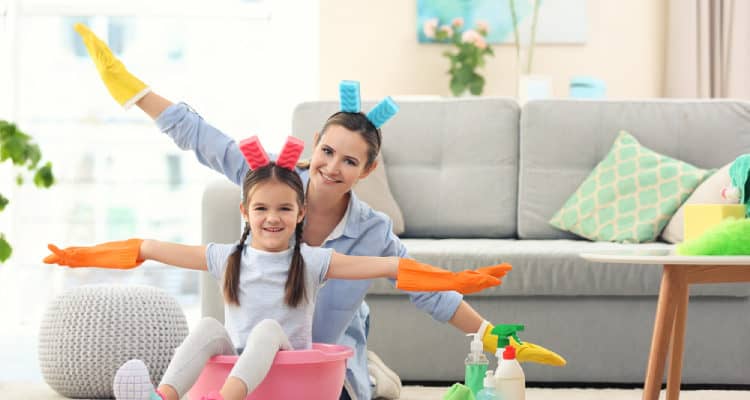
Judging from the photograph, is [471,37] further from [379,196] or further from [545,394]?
[545,394]

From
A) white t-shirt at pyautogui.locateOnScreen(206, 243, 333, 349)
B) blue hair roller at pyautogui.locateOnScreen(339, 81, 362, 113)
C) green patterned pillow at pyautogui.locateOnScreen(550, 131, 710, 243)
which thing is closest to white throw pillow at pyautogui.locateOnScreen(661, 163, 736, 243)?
green patterned pillow at pyautogui.locateOnScreen(550, 131, 710, 243)

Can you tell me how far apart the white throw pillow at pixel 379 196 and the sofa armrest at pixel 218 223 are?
1.54 feet

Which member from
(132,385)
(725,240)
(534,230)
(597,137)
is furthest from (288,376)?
(597,137)

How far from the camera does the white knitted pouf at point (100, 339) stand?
2.38 meters

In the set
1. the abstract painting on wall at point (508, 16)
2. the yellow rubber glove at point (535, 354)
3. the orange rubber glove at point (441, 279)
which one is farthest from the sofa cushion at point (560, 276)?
the abstract painting on wall at point (508, 16)

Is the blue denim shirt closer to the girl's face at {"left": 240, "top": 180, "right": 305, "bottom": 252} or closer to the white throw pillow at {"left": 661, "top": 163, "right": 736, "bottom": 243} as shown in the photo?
the girl's face at {"left": 240, "top": 180, "right": 305, "bottom": 252}

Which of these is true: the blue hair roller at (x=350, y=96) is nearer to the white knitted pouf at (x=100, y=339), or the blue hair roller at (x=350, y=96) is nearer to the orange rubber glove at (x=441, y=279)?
the orange rubber glove at (x=441, y=279)

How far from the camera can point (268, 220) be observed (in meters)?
1.78

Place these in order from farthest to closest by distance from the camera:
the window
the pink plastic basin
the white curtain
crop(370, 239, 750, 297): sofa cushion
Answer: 1. the window
2. the white curtain
3. crop(370, 239, 750, 297): sofa cushion
4. the pink plastic basin

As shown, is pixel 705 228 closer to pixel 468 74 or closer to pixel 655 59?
pixel 468 74

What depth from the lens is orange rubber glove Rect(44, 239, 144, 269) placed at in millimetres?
1732

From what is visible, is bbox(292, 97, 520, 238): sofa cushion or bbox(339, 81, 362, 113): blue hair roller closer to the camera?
bbox(339, 81, 362, 113): blue hair roller

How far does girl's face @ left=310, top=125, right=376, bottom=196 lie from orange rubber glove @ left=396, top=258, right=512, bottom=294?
0.85 feet

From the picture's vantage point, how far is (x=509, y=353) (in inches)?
70.1
